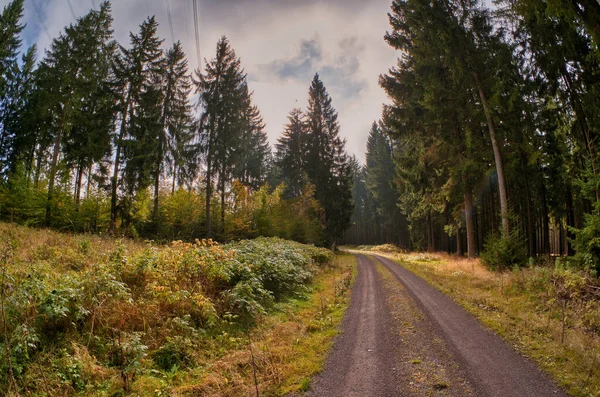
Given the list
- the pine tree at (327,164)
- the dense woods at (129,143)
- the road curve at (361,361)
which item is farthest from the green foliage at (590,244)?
the pine tree at (327,164)

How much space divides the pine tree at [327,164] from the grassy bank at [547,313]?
19222mm

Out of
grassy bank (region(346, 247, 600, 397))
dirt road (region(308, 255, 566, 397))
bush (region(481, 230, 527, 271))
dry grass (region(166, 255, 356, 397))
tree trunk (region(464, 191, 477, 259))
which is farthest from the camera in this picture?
tree trunk (region(464, 191, 477, 259))

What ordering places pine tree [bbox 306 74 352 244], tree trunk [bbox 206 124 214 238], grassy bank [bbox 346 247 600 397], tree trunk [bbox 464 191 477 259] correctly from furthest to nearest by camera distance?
pine tree [bbox 306 74 352 244]
tree trunk [bbox 206 124 214 238]
tree trunk [bbox 464 191 477 259]
grassy bank [bbox 346 247 600 397]

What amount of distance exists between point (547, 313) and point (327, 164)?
87.6 feet

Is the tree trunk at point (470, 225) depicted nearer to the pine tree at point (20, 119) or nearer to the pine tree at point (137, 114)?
the pine tree at point (137, 114)

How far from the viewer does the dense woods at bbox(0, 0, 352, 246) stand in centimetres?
1886

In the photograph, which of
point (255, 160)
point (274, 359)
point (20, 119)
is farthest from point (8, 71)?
point (274, 359)

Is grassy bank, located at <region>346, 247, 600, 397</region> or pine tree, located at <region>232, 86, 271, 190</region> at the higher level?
pine tree, located at <region>232, 86, 271, 190</region>

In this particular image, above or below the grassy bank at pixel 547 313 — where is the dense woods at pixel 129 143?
above

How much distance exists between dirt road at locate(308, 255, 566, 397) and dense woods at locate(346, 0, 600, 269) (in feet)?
23.6

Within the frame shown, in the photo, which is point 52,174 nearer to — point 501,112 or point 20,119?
point 20,119

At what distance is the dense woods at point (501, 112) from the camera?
1253 centimetres

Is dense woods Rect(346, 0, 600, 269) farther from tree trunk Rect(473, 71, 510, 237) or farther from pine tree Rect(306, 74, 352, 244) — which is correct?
pine tree Rect(306, 74, 352, 244)

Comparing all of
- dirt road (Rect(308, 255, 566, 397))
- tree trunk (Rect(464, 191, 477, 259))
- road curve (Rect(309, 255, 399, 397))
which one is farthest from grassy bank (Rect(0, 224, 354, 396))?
tree trunk (Rect(464, 191, 477, 259))
